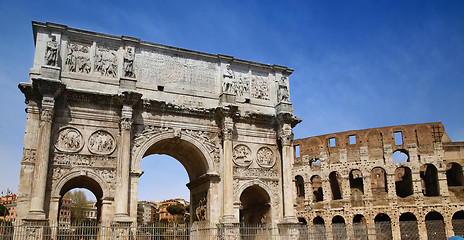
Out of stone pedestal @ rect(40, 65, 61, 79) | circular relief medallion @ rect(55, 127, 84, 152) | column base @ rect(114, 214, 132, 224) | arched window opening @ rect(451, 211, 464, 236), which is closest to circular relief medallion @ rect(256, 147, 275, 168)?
column base @ rect(114, 214, 132, 224)

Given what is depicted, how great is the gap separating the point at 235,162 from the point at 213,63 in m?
4.07

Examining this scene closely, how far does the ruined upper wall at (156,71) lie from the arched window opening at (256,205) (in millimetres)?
3256

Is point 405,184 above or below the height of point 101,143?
above

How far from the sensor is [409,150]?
3403 cm

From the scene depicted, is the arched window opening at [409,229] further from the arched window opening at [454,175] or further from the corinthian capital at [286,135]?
the corinthian capital at [286,135]

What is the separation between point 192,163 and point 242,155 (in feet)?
7.29

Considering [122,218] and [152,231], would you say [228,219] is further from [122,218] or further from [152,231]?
[122,218]

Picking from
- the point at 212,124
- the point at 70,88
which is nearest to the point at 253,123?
the point at 212,124

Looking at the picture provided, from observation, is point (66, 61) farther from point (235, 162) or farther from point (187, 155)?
point (235, 162)

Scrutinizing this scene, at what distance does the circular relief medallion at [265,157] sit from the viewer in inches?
655

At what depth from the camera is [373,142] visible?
3781 cm

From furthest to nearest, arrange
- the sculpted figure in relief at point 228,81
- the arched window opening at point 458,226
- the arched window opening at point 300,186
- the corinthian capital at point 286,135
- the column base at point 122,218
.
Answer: the arched window opening at point 300,186 < the arched window opening at point 458,226 < the corinthian capital at point 286,135 < the sculpted figure in relief at point 228,81 < the column base at point 122,218

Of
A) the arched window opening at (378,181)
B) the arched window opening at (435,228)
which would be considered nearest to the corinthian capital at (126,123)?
the arched window opening at (435,228)

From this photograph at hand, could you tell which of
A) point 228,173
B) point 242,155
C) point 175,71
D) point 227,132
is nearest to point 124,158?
point 228,173
